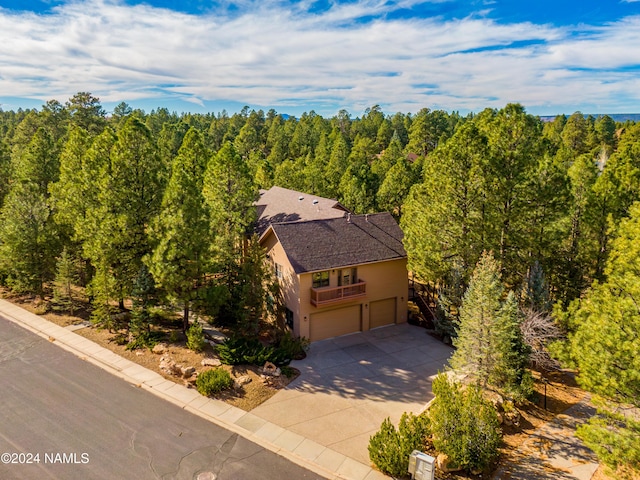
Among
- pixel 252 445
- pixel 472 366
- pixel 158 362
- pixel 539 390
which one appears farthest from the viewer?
pixel 158 362

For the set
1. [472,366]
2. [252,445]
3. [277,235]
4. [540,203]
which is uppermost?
[540,203]

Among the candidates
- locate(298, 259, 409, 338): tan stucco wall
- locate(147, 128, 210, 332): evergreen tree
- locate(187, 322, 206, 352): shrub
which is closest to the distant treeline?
locate(147, 128, 210, 332): evergreen tree

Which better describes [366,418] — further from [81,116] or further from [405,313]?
[81,116]

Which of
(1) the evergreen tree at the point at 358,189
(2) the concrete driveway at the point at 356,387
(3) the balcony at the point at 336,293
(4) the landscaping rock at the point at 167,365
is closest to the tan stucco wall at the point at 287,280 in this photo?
(3) the balcony at the point at 336,293

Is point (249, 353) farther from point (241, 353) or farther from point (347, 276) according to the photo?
point (347, 276)

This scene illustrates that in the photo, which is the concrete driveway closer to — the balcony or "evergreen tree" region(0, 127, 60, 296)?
the balcony

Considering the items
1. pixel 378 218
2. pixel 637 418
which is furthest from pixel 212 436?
pixel 378 218
